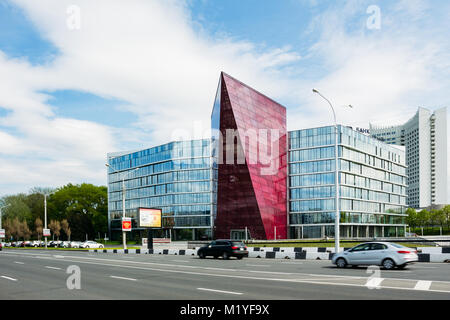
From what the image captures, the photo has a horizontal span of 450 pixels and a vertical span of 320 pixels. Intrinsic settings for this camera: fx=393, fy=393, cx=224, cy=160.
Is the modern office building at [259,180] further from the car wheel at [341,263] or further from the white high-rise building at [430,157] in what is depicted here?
the white high-rise building at [430,157]

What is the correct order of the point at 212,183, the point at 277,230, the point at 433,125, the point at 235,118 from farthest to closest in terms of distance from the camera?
the point at 433,125, the point at 212,183, the point at 277,230, the point at 235,118

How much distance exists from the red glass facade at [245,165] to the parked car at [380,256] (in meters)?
45.3

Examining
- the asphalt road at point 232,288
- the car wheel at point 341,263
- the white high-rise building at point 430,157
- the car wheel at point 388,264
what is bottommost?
the car wheel at point 341,263

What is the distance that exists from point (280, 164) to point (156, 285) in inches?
2725

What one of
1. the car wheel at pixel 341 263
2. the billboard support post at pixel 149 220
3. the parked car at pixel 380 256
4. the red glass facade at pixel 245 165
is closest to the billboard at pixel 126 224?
the billboard support post at pixel 149 220

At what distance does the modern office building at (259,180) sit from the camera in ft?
220

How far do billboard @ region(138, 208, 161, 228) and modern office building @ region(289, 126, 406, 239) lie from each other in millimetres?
42759

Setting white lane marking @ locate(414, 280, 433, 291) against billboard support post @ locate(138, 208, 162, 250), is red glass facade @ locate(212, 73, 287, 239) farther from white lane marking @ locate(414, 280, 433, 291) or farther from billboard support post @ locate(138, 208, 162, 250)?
white lane marking @ locate(414, 280, 433, 291)

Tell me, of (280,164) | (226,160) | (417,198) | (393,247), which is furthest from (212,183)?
(417,198)

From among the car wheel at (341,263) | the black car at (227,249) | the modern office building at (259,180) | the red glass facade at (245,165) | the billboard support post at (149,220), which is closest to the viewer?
the car wheel at (341,263)

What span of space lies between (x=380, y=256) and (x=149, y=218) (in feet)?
109

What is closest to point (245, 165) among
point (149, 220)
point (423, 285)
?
point (149, 220)
